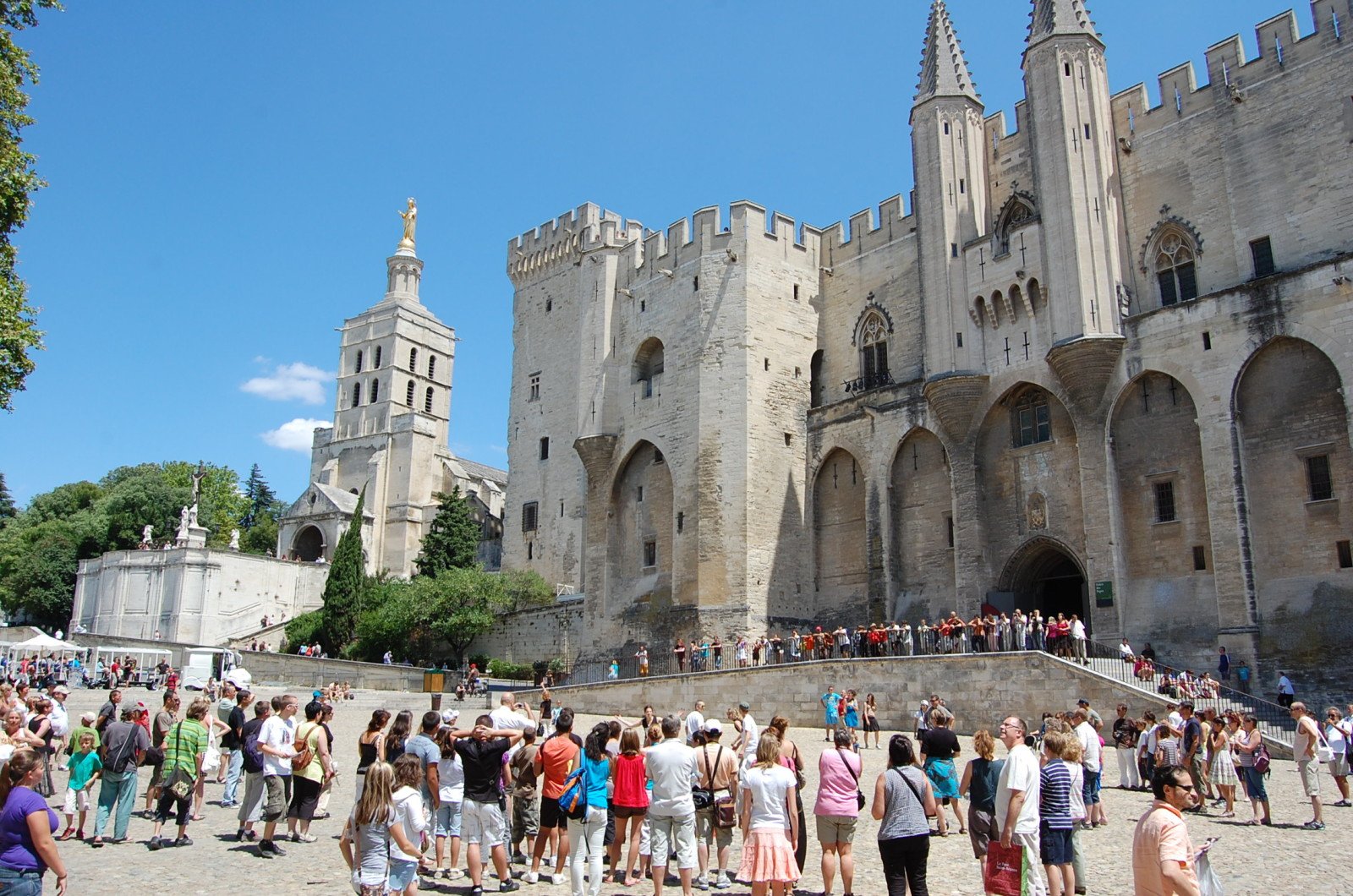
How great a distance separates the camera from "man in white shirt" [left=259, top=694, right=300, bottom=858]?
388 inches

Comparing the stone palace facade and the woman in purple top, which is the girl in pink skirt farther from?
the stone palace facade

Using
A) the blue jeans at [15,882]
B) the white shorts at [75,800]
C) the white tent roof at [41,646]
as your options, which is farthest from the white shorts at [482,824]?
the white tent roof at [41,646]

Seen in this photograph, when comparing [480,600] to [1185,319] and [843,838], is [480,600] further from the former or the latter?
[843,838]

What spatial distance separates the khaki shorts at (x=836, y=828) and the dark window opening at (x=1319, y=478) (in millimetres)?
19060

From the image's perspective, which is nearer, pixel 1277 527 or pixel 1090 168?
pixel 1277 527

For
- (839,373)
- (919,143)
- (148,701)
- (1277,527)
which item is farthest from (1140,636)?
(148,701)

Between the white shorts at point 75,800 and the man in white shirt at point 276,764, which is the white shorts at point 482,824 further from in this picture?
the white shorts at point 75,800

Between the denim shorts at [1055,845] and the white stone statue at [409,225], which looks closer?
the denim shorts at [1055,845]

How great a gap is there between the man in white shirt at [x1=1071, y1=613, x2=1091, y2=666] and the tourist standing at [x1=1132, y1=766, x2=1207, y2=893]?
16.6 meters

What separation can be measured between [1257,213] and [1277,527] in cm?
747

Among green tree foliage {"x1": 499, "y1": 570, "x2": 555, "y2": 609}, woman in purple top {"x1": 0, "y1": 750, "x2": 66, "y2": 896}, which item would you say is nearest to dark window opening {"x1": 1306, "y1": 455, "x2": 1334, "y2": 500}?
woman in purple top {"x1": 0, "y1": 750, "x2": 66, "y2": 896}

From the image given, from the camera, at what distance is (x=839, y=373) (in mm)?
33469

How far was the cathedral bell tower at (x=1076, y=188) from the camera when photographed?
25.6 meters

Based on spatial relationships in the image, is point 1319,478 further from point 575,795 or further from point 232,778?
point 232,778
